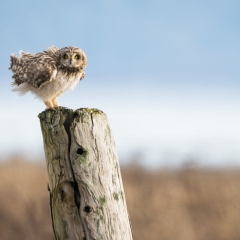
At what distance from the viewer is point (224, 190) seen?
887 cm

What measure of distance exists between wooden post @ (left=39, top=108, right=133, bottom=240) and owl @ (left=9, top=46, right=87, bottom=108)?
1404mm

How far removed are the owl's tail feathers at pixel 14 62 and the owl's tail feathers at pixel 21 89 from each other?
24 centimetres

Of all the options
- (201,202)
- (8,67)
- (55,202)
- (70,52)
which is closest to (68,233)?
(55,202)

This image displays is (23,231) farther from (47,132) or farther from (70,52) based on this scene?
(47,132)

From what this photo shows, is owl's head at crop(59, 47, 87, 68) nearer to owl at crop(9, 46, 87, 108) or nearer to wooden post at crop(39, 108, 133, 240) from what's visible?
owl at crop(9, 46, 87, 108)

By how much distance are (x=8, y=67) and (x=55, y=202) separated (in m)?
2.37

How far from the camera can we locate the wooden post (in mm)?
2846

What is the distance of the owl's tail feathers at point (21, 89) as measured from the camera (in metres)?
4.46

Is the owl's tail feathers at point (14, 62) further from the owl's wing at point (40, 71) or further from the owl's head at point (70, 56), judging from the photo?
the owl's head at point (70, 56)

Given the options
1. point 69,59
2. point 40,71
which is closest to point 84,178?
point 40,71

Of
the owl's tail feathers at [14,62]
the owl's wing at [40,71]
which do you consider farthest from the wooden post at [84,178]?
the owl's tail feathers at [14,62]

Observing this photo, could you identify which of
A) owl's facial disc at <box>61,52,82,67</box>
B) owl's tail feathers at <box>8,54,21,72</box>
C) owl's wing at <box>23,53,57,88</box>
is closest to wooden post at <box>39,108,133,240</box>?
owl's wing at <box>23,53,57,88</box>

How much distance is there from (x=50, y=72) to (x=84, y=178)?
67.6 inches

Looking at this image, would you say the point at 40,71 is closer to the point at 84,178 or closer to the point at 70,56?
the point at 70,56
